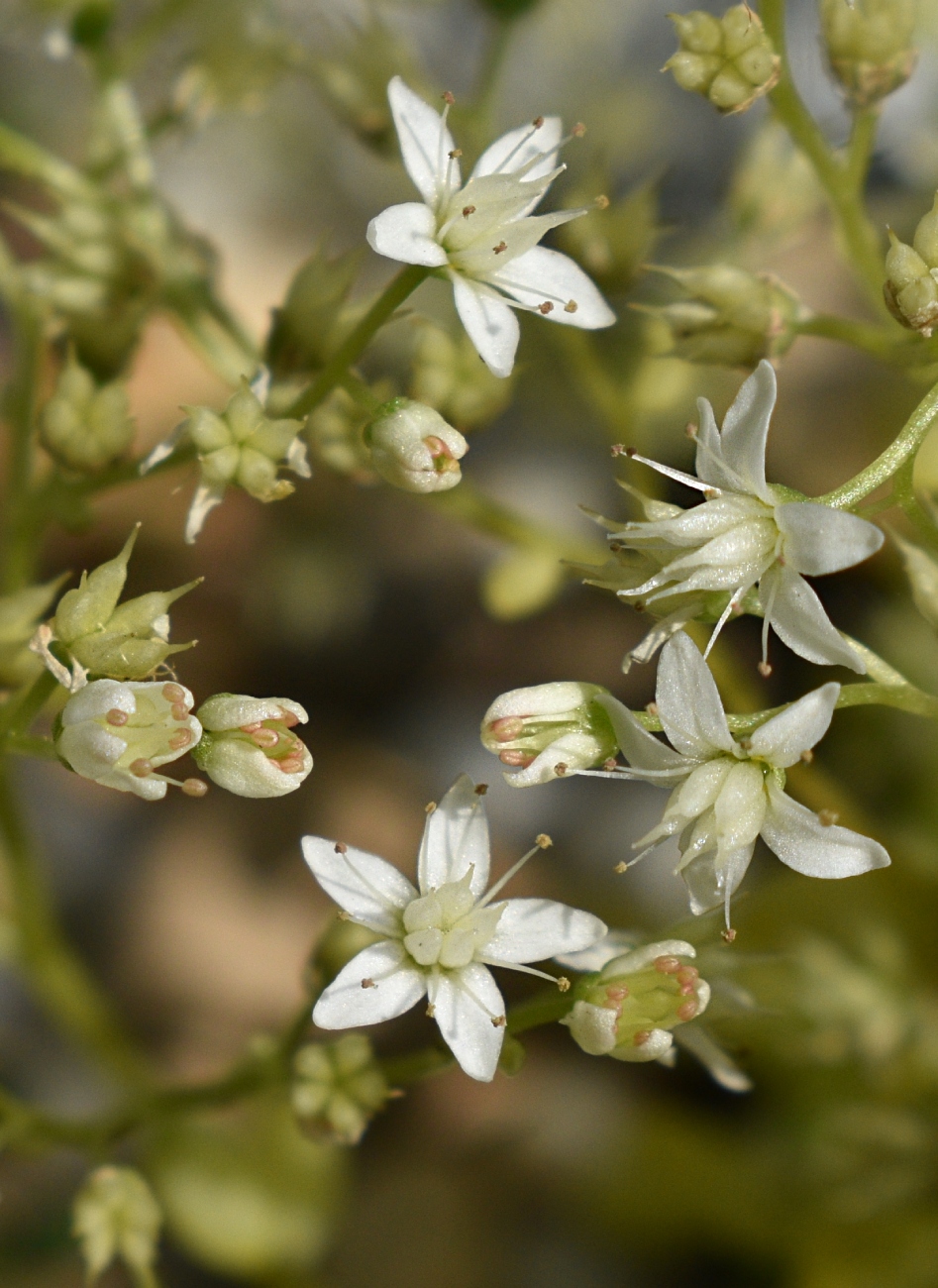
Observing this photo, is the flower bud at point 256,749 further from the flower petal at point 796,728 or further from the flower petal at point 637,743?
the flower petal at point 796,728

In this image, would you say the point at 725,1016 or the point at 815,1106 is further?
the point at 815,1106

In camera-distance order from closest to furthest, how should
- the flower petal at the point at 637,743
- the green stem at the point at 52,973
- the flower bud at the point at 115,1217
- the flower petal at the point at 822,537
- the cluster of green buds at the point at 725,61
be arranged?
the flower petal at the point at 822,537 < the flower petal at the point at 637,743 < the cluster of green buds at the point at 725,61 < the flower bud at the point at 115,1217 < the green stem at the point at 52,973

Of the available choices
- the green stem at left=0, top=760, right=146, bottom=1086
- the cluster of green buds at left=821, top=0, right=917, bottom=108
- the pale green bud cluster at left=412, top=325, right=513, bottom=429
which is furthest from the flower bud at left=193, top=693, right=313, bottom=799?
the cluster of green buds at left=821, top=0, right=917, bottom=108

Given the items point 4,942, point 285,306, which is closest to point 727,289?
point 285,306

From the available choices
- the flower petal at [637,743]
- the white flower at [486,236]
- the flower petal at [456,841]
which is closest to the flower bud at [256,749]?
the flower petal at [456,841]

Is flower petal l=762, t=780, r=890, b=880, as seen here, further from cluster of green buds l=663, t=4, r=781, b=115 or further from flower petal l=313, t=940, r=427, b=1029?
cluster of green buds l=663, t=4, r=781, b=115

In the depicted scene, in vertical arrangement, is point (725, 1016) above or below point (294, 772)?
below

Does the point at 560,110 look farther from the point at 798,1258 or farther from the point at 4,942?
the point at 798,1258

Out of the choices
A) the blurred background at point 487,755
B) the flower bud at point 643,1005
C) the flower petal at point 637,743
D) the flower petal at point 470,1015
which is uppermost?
the flower petal at point 637,743
